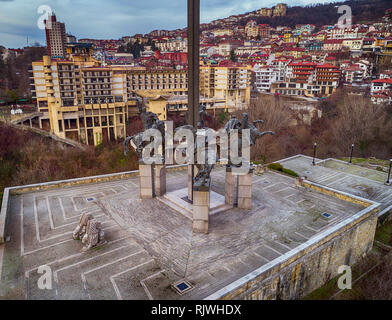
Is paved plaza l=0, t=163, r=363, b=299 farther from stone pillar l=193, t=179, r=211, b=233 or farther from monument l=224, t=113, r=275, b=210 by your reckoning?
monument l=224, t=113, r=275, b=210

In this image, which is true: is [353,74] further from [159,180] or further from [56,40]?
[56,40]

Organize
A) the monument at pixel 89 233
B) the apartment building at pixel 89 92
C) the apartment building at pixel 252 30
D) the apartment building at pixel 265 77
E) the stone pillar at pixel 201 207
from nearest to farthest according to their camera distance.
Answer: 1. the monument at pixel 89 233
2. the stone pillar at pixel 201 207
3. the apartment building at pixel 89 92
4. the apartment building at pixel 265 77
5. the apartment building at pixel 252 30

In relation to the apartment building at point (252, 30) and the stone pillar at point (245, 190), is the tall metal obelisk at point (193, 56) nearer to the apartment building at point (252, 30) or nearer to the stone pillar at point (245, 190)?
the stone pillar at point (245, 190)

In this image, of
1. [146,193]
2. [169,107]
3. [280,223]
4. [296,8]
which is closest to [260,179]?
[280,223]

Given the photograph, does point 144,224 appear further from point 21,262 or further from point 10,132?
point 10,132

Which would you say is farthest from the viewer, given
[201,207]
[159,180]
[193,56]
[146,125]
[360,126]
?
[360,126]

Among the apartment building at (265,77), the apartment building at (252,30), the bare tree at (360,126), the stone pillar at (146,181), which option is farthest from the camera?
the apartment building at (252,30)

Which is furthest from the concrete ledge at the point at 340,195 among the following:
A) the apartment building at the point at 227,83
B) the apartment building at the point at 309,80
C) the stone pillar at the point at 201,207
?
the apartment building at the point at 309,80

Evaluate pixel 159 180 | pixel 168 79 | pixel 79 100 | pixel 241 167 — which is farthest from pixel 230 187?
pixel 168 79
